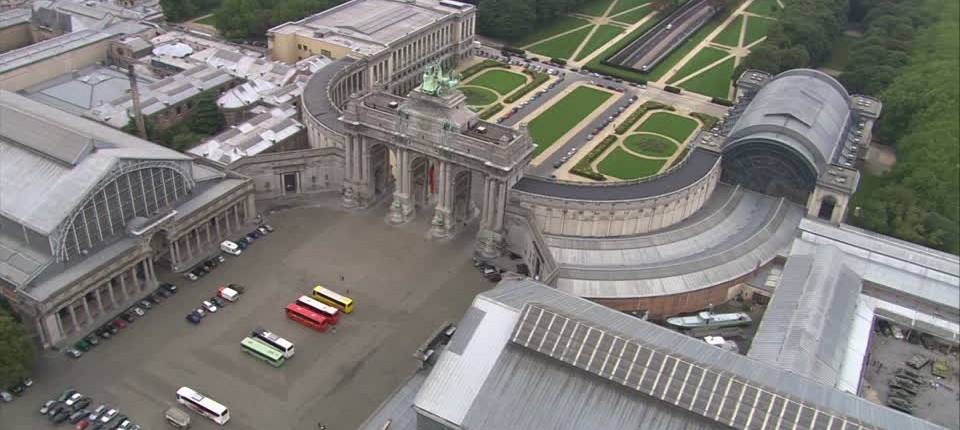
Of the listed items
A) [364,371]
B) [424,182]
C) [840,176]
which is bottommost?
[364,371]

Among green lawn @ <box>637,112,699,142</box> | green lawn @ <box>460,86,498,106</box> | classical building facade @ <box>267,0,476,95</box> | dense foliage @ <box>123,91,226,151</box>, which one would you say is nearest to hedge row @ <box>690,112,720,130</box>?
green lawn @ <box>637,112,699,142</box>

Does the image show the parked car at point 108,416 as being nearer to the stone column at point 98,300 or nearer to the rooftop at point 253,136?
the stone column at point 98,300

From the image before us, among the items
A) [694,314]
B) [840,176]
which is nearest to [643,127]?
[840,176]

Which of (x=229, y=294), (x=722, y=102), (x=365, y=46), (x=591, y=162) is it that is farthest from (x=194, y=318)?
(x=722, y=102)

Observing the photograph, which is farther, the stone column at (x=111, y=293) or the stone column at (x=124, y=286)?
the stone column at (x=124, y=286)

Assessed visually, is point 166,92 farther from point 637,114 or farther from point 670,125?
point 670,125

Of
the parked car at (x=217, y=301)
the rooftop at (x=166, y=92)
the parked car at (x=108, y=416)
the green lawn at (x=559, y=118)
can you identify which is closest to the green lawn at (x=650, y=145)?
the green lawn at (x=559, y=118)

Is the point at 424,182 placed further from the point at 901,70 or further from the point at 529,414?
the point at 901,70
